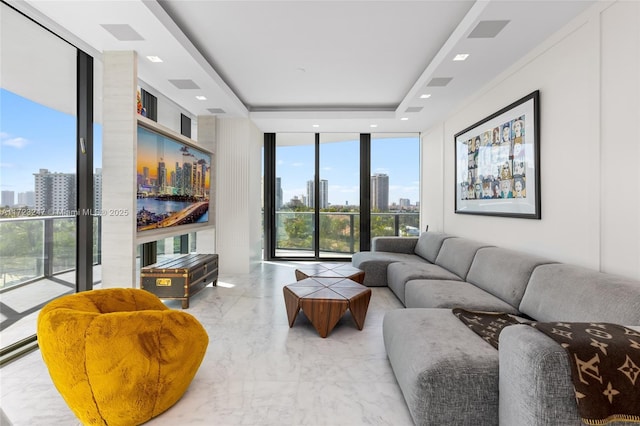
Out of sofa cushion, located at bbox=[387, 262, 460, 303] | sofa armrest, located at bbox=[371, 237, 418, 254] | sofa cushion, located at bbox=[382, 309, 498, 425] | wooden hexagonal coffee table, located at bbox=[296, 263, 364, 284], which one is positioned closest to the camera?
sofa cushion, located at bbox=[382, 309, 498, 425]

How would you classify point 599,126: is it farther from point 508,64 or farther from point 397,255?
point 397,255

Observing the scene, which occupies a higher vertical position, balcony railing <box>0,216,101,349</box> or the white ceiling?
the white ceiling

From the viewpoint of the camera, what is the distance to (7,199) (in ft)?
7.85

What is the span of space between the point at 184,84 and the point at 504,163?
12.9 ft

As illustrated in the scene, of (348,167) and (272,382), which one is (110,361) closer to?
(272,382)

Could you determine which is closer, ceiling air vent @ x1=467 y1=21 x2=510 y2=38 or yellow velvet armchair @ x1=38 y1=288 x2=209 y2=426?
yellow velvet armchair @ x1=38 y1=288 x2=209 y2=426

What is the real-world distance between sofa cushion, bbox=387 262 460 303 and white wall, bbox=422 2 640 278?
2.61 ft

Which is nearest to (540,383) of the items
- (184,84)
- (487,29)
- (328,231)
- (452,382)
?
(452,382)

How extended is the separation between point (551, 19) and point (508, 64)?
765 millimetres

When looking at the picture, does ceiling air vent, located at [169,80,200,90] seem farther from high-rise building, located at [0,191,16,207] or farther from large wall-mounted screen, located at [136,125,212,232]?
high-rise building, located at [0,191,16,207]

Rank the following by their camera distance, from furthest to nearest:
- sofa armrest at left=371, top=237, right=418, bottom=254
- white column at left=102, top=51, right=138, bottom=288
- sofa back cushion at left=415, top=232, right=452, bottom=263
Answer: sofa armrest at left=371, top=237, right=418, bottom=254, sofa back cushion at left=415, top=232, right=452, bottom=263, white column at left=102, top=51, right=138, bottom=288

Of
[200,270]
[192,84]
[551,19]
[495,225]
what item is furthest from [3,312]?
[551,19]

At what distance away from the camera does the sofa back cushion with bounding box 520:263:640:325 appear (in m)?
1.62

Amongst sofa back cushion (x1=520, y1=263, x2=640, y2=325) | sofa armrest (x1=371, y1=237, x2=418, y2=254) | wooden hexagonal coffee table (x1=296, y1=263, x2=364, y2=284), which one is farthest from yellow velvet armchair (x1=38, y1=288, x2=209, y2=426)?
sofa armrest (x1=371, y1=237, x2=418, y2=254)
